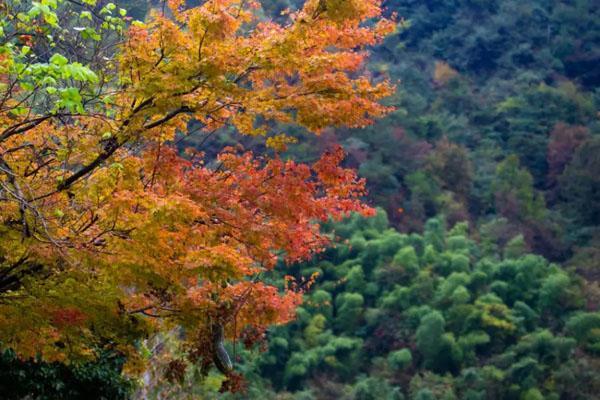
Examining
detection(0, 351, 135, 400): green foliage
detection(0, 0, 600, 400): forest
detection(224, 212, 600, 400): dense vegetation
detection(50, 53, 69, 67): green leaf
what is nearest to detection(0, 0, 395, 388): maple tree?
detection(0, 0, 600, 400): forest

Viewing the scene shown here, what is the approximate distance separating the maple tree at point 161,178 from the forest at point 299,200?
0.08ft

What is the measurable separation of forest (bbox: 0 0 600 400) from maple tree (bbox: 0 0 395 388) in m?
0.02

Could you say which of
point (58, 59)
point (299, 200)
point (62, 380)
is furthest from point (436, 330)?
point (58, 59)

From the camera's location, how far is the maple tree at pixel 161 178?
5.59 meters

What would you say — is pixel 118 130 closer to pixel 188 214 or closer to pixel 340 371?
pixel 188 214

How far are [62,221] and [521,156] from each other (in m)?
30.3

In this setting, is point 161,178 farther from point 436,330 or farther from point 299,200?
point 436,330

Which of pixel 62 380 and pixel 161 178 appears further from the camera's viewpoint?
pixel 62 380

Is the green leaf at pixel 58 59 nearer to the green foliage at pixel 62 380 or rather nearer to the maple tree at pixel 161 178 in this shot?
the maple tree at pixel 161 178

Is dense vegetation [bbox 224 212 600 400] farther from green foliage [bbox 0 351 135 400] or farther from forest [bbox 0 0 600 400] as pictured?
green foliage [bbox 0 351 135 400]

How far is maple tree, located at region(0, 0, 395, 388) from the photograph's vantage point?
5.59 meters

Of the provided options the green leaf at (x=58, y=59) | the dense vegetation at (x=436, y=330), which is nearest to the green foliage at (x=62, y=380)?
the green leaf at (x=58, y=59)

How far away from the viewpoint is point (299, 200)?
6457 millimetres

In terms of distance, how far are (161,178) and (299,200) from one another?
1100mm
